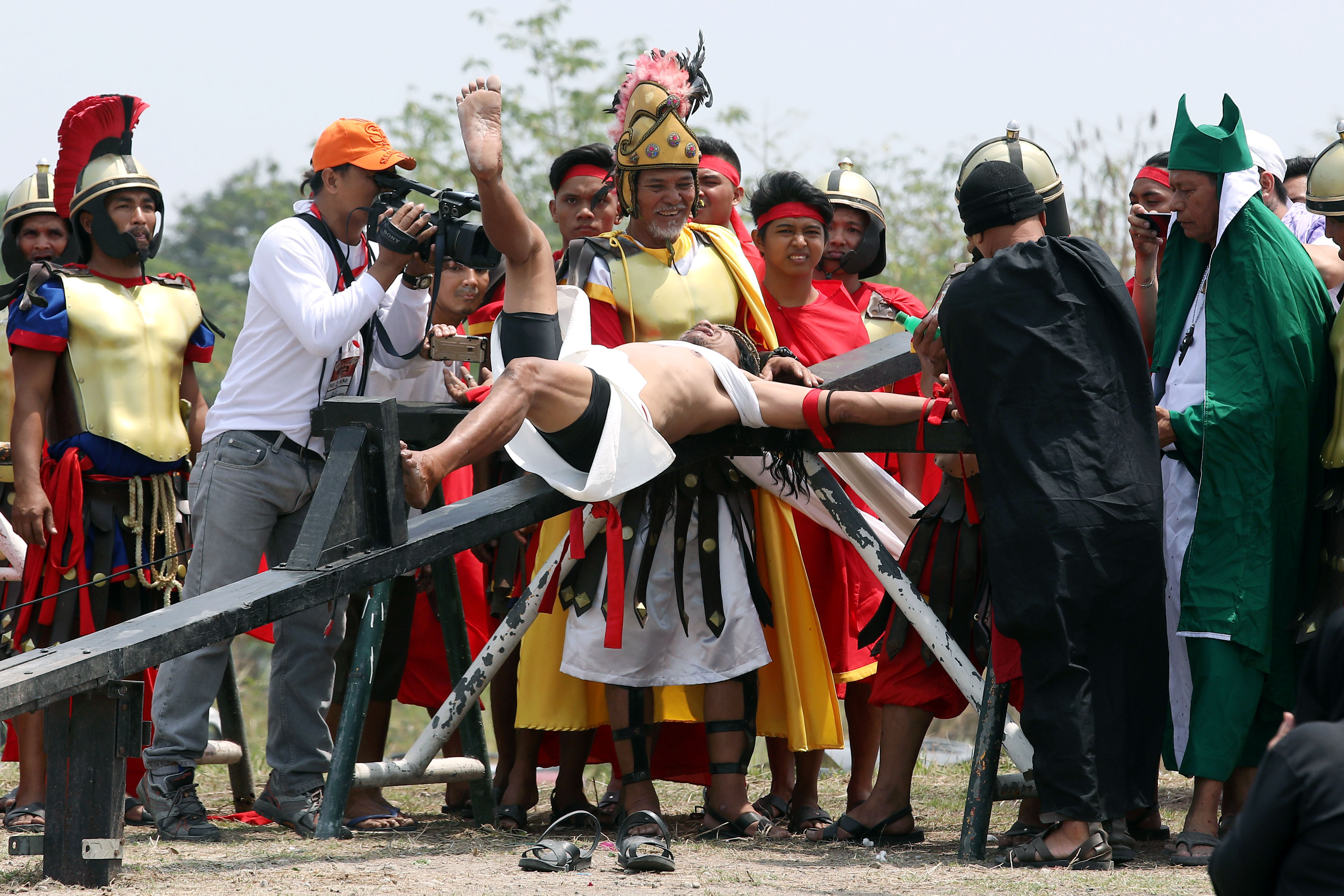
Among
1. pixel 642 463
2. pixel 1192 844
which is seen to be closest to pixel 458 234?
pixel 642 463

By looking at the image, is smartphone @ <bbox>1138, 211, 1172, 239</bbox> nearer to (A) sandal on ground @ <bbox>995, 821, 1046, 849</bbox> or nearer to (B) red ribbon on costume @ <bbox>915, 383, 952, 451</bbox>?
(B) red ribbon on costume @ <bbox>915, 383, 952, 451</bbox>

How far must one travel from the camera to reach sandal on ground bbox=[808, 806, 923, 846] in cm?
445

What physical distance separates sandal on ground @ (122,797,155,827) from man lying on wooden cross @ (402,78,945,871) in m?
1.55

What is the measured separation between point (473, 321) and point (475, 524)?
5.55ft

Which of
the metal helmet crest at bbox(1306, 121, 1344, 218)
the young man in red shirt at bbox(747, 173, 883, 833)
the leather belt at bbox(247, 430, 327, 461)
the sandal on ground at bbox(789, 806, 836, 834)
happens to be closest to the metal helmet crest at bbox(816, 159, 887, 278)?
the young man in red shirt at bbox(747, 173, 883, 833)

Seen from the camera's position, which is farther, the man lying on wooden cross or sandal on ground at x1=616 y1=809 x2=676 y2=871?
the man lying on wooden cross

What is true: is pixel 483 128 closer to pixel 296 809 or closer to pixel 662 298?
pixel 662 298

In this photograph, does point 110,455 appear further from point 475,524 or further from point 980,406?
point 980,406

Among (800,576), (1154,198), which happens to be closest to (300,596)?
(800,576)

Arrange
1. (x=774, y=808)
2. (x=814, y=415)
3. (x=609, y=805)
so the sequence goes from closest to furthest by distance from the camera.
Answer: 1. (x=814, y=415)
2. (x=774, y=808)
3. (x=609, y=805)

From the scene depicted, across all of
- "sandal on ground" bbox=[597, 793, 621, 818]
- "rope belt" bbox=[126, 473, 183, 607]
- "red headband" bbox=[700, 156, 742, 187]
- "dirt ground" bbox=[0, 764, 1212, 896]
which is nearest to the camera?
"dirt ground" bbox=[0, 764, 1212, 896]

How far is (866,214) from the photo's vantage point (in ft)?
20.7

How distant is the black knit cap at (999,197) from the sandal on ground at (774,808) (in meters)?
2.02

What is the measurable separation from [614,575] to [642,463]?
14.3 inches
